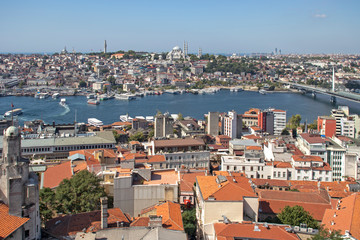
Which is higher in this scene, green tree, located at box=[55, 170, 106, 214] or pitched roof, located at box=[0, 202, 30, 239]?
pitched roof, located at box=[0, 202, 30, 239]

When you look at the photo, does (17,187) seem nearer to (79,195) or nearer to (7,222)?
(7,222)

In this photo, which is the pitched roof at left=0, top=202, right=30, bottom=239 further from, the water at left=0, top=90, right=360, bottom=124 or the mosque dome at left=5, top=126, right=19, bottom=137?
the water at left=0, top=90, right=360, bottom=124

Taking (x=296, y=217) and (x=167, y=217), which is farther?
(x=296, y=217)

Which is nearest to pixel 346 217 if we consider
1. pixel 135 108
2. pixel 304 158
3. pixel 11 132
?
pixel 304 158

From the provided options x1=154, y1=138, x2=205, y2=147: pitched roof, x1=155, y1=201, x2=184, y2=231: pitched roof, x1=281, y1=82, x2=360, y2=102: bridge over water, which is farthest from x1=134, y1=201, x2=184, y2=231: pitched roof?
x1=281, y1=82, x2=360, y2=102: bridge over water

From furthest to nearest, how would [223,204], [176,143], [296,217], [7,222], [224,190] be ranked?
1. [176,143]
2. [296,217]
3. [224,190]
4. [223,204]
5. [7,222]

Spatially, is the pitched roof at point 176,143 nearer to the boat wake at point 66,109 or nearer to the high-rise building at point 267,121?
the high-rise building at point 267,121

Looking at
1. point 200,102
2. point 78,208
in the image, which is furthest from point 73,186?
point 200,102
